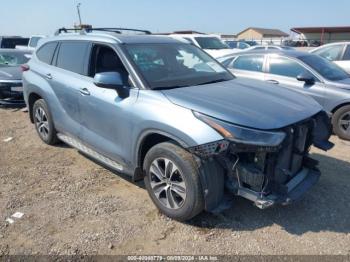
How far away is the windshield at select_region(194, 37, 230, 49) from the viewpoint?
13914 millimetres

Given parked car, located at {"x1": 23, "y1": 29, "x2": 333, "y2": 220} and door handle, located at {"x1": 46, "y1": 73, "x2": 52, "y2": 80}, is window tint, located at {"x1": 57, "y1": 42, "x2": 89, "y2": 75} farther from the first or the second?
door handle, located at {"x1": 46, "y1": 73, "x2": 52, "y2": 80}

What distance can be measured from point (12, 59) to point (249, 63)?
6.90 meters

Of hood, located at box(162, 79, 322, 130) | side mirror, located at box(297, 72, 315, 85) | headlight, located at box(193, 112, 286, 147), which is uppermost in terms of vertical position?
hood, located at box(162, 79, 322, 130)

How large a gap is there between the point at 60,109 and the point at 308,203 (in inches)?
136

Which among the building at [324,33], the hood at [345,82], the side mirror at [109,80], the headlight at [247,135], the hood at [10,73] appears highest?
the side mirror at [109,80]

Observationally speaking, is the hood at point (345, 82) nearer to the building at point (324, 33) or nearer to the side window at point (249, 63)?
the side window at point (249, 63)

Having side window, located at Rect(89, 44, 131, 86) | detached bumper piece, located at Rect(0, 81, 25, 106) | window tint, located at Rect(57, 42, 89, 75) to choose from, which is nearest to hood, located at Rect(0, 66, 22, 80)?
detached bumper piece, located at Rect(0, 81, 25, 106)

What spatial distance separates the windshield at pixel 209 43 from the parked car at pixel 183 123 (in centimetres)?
939

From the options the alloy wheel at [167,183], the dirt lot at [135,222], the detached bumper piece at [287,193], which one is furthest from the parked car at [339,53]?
the alloy wheel at [167,183]

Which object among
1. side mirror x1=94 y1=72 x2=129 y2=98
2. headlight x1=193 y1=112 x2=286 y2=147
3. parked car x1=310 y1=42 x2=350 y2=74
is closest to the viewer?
headlight x1=193 y1=112 x2=286 y2=147

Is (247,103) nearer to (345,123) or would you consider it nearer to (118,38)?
(118,38)

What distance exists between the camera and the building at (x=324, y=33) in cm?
4481

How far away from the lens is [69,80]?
15.2 ft

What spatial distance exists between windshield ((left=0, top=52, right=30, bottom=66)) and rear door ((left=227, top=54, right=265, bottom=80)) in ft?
19.8
